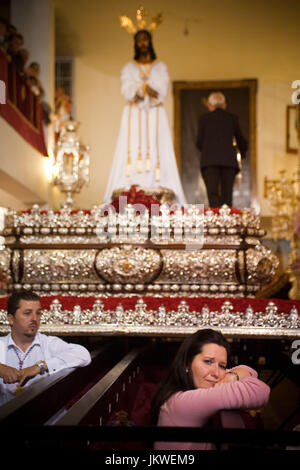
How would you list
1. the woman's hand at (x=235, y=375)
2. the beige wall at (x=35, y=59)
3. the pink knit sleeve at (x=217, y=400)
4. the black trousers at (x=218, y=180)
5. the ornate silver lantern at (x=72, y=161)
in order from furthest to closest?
the beige wall at (x=35, y=59)
the ornate silver lantern at (x=72, y=161)
the black trousers at (x=218, y=180)
the woman's hand at (x=235, y=375)
the pink knit sleeve at (x=217, y=400)

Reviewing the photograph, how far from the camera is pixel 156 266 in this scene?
3.23m

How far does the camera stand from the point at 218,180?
4.68 m

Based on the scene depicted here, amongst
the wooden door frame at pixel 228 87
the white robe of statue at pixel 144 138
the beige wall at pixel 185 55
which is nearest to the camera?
the white robe of statue at pixel 144 138

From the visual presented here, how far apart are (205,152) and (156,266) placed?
5.74 feet

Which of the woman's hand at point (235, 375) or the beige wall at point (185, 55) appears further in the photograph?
the beige wall at point (185, 55)

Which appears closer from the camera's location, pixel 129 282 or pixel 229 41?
pixel 129 282

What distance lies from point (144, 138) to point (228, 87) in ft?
18.6

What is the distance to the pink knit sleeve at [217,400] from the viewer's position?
5.00ft

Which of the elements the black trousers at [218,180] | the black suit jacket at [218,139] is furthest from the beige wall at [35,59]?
the black trousers at [218,180]

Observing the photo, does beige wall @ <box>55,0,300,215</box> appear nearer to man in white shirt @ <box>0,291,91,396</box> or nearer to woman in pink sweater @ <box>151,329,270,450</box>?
man in white shirt @ <box>0,291,91,396</box>

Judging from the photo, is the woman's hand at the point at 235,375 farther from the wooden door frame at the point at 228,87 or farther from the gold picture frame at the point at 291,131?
the gold picture frame at the point at 291,131

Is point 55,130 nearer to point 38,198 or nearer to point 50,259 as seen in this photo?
point 38,198

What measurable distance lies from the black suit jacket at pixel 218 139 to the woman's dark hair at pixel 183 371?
296cm

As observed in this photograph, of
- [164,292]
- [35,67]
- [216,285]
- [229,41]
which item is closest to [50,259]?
[164,292]
